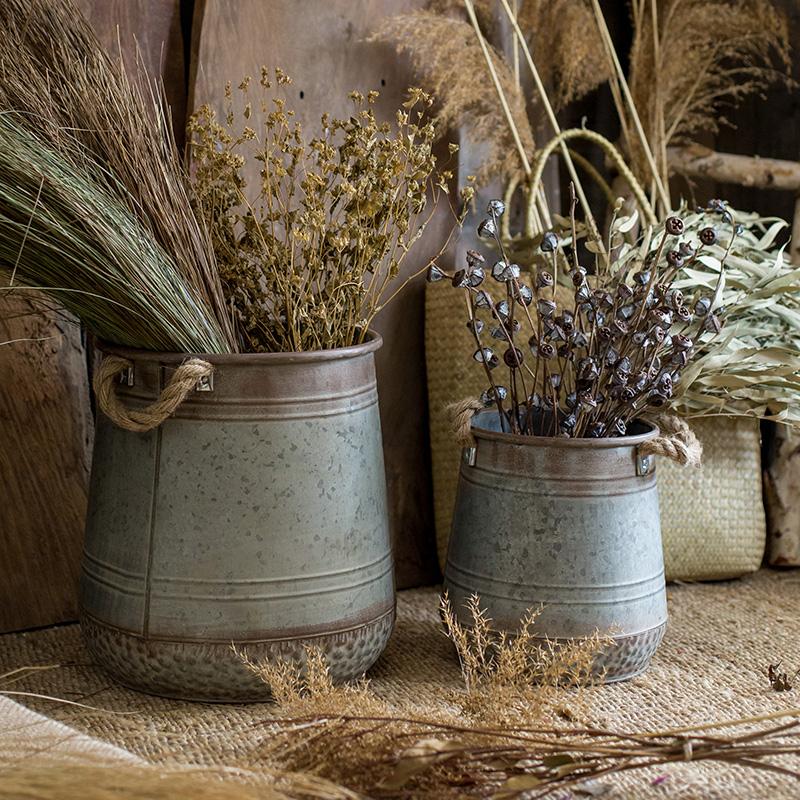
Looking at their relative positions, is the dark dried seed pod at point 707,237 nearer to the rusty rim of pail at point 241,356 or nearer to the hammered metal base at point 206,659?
the rusty rim of pail at point 241,356

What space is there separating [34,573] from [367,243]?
28.3 inches

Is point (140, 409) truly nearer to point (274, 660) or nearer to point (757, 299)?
point (274, 660)

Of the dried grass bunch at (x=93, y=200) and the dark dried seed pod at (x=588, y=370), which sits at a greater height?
the dried grass bunch at (x=93, y=200)

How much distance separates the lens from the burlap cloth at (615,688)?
1328 mm

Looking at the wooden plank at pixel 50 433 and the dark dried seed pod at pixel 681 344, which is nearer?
the dark dried seed pod at pixel 681 344

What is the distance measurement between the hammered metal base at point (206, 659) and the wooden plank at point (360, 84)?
51 cm

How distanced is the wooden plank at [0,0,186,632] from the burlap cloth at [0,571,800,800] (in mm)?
78

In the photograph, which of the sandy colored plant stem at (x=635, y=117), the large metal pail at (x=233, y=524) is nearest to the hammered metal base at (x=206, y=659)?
the large metal pail at (x=233, y=524)

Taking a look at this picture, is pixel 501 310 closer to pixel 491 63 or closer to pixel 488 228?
pixel 488 228

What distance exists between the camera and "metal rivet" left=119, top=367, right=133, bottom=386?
1458 mm

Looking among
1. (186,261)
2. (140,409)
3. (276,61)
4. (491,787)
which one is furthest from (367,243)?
(491,787)

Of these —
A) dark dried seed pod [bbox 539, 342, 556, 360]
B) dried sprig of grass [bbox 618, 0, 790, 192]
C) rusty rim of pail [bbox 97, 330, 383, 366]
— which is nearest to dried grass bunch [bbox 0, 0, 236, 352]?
rusty rim of pail [bbox 97, 330, 383, 366]

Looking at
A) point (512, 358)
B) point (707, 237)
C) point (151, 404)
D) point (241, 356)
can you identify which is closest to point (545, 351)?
point (512, 358)

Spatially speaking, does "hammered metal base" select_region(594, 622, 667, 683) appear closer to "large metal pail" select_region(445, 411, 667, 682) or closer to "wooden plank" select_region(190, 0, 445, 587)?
"large metal pail" select_region(445, 411, 667, 682)
